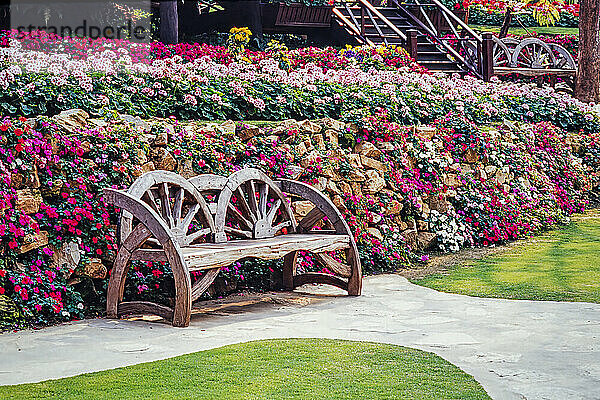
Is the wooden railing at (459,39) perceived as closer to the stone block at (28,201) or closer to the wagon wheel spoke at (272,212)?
the wagon wheel spoke at (272,212)

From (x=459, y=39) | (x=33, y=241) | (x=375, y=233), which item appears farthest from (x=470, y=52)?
(x=33, y=241)

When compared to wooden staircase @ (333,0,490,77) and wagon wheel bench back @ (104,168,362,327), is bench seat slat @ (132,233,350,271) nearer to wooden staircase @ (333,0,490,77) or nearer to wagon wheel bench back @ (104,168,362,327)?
wagon wheel bench back @ (104,168,362,327)

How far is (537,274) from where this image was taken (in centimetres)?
728

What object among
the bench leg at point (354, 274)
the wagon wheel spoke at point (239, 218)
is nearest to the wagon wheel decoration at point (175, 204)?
the wagon wheel spoke at point (239, 218)

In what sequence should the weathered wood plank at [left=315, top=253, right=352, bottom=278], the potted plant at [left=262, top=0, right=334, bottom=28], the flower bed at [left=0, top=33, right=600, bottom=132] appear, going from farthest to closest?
the potted plant at [left=262, top=0, right=334, bottom=28] → the flower bed at [left=0, top=33, right=600, bottom=132] → the weathered wood plank at [left=315, top=253, right=352, bottom=278]

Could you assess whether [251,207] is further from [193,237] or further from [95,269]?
[95,269]

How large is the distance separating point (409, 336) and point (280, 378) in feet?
4.34

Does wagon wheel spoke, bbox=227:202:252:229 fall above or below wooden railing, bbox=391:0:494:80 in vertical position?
below

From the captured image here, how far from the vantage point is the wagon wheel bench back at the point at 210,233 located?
5207 mm

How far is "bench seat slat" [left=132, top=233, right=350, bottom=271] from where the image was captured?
5.20 metres

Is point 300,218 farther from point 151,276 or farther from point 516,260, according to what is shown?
point 516,260

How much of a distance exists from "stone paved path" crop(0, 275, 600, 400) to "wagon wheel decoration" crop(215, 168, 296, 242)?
0.74m

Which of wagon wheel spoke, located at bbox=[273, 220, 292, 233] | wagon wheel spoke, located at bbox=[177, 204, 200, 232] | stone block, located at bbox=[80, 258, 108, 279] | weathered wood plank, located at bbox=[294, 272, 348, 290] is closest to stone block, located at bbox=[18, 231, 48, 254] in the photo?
stone block, located at bbox=[80, 258, 108, 279]

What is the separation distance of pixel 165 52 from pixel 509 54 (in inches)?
341
